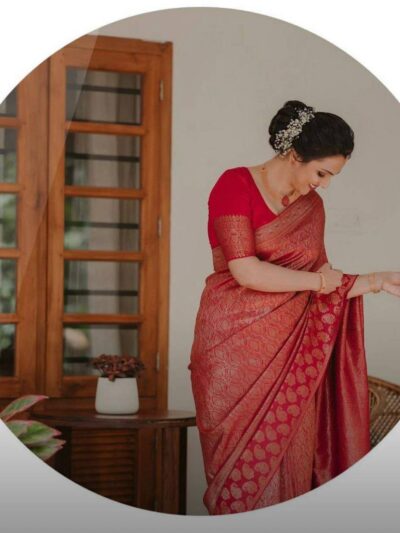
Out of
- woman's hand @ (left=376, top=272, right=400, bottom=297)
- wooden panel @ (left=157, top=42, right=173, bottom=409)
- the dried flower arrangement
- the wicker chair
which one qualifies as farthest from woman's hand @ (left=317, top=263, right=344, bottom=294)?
the dried flower arrangement

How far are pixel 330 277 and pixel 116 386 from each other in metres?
0.59

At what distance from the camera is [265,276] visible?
2.46 meters

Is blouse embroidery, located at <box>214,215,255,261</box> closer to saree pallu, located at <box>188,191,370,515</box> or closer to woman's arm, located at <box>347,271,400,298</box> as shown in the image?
saree pallu, located at <box>188,191,370,515</box>

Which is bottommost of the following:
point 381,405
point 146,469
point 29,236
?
point 146,469

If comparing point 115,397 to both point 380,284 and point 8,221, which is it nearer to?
point 8,221

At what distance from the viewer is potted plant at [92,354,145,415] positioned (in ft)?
7.98

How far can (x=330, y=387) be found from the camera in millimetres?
2504

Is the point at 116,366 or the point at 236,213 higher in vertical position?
the point at 236,213

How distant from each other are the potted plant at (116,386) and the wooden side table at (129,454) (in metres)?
0.02

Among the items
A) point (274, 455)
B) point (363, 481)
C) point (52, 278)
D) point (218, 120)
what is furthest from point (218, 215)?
point (363, 481)

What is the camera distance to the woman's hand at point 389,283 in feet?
8.36

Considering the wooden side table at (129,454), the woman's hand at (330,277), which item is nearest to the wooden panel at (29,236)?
the wooden side table at (129,454)

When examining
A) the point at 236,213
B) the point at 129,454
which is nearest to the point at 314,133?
the point at 236,213

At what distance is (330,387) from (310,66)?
810 mm
